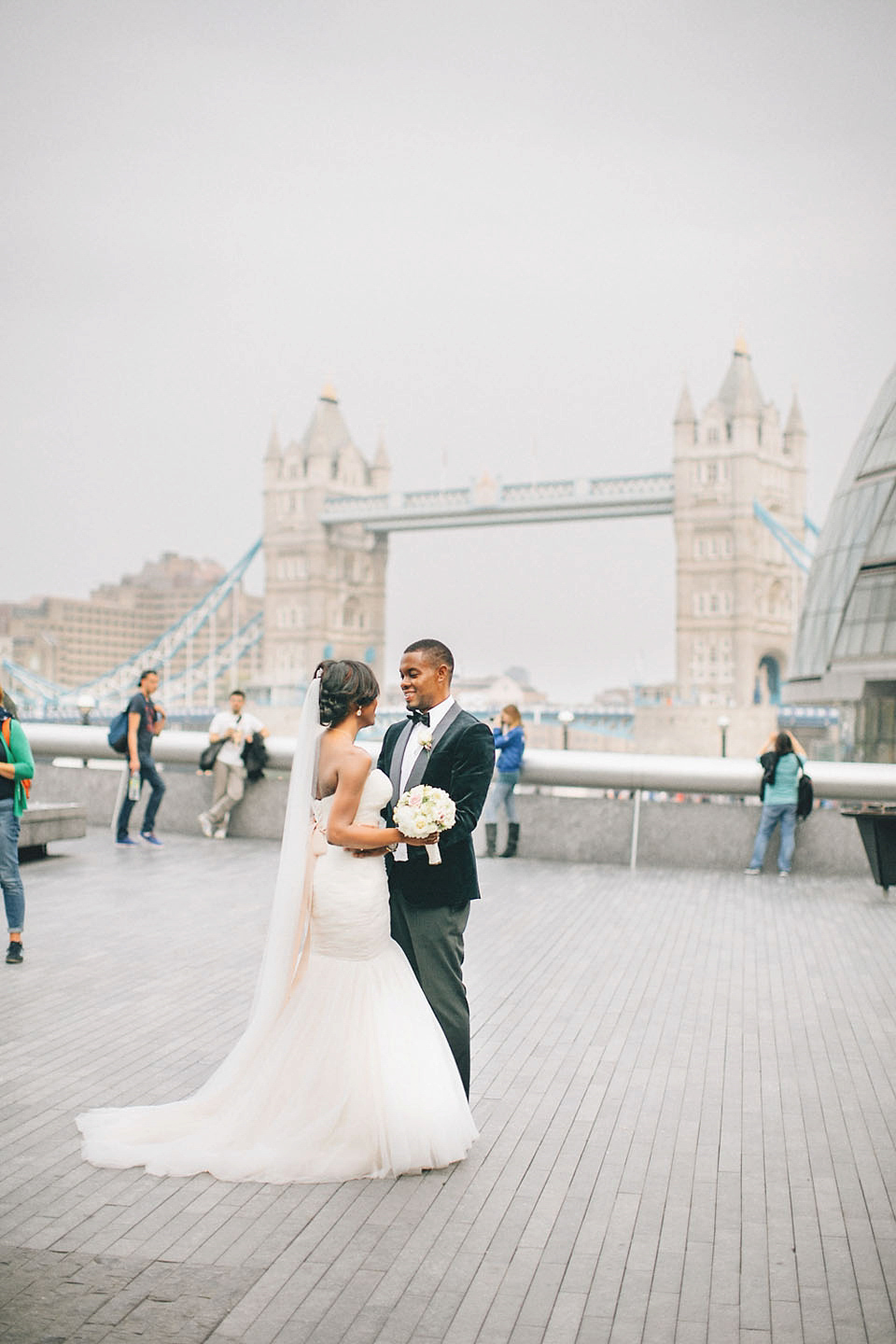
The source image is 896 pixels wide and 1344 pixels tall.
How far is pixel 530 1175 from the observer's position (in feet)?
14.3

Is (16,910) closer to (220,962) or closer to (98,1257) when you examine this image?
(220,962)

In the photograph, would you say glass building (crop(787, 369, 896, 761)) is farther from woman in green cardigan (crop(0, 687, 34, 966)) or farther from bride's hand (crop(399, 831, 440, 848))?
bride's hand (crop(399, 831, 440, 848))

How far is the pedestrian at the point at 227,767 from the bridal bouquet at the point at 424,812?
8.89 m

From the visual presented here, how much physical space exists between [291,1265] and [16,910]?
14.0 ft

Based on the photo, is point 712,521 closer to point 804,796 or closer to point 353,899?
point 804,796

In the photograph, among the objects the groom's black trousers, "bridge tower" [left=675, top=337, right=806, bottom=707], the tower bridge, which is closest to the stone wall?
the groom's black trousers

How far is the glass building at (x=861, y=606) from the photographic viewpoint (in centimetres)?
2805

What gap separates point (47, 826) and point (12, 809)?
4.27 m

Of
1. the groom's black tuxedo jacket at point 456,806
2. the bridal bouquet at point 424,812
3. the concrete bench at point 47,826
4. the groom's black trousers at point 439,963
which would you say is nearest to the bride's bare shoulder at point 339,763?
the bridal bouquet at point 424,812

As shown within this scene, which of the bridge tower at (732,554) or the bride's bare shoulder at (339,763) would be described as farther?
the bridge tower at (732,554)

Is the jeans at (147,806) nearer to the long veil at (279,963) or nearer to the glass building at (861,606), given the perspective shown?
the long veil at (279,963)

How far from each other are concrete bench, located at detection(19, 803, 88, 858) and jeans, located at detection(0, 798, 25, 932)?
148 inches

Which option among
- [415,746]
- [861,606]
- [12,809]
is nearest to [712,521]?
[861,606]

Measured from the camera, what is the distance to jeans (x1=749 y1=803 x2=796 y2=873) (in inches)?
459
